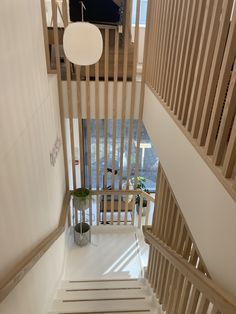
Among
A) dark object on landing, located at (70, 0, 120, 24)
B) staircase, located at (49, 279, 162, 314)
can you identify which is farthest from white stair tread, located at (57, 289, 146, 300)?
dark object on landing, located at (70, 0, 120, 24)

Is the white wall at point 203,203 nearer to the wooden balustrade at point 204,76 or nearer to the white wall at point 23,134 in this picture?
the wooden balustrade at point 204,76

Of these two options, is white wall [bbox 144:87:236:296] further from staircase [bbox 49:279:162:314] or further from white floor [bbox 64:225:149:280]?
white floor [bbox 64:225:149:280]

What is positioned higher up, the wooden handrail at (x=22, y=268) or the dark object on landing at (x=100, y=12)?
the dark object on landing at (x=100, y=12)

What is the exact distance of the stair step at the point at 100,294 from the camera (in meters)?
3.18

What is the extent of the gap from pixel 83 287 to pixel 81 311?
0.59 m

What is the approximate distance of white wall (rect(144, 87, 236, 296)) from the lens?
1272 mm

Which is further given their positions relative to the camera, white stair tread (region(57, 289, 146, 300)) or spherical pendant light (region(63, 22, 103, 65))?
white stair tread (region(57, 289, 146, 300))

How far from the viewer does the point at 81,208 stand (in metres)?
4.23

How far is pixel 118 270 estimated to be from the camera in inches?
157

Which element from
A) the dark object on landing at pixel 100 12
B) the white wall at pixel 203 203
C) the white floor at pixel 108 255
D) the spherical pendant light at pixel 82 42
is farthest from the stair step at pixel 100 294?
the dark object on landing at pixel 100 12

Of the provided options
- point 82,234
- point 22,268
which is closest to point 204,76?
point 22,268

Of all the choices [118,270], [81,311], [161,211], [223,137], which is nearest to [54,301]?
[81,311]

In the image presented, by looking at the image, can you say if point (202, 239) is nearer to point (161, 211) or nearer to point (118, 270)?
point (161, 211)

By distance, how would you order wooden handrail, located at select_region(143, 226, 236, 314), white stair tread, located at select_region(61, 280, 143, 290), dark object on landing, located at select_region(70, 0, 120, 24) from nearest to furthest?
wooden handrail, located at select_region(143, 226, 236, 314), dark object on landing, located at select_region(70, 0, 120, 24), white stair tread, located at select_region(61, 280, 143, 290)
